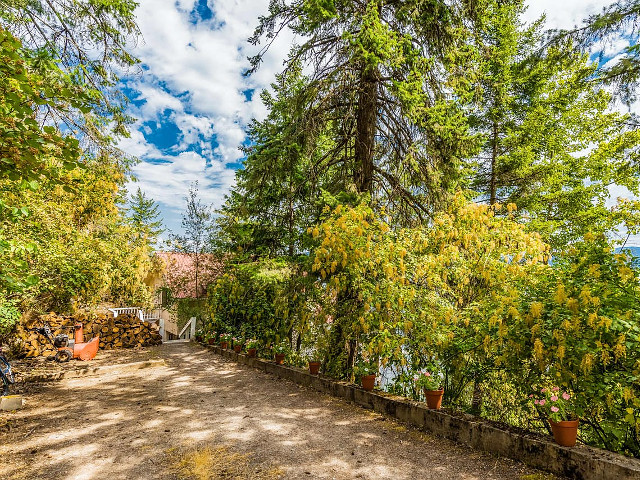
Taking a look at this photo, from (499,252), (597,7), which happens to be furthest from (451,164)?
(597,7)

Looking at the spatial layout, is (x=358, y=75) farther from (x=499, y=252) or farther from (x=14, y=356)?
(x=14, y=356)

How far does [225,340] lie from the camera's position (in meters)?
10.0

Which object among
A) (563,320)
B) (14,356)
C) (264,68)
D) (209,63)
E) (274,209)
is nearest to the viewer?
(563,320)

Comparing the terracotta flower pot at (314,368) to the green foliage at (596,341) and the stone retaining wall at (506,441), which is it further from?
the green foliage at (596,341)

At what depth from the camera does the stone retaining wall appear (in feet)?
8.97

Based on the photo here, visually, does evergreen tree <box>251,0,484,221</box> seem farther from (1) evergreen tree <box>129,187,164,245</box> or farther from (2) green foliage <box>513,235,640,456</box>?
(1) evergreen tree <box>129,187,164,245</box>

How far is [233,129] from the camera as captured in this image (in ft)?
43.7

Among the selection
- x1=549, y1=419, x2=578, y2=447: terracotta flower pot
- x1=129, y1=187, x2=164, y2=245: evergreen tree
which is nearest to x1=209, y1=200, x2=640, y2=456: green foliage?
x1=549, y1=419, x2=578, y2=447: terracotta flower pot

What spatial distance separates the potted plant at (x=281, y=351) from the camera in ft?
24.6

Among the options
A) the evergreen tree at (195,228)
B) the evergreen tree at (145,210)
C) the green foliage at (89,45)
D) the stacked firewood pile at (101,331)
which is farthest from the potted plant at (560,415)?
the evergreen tree at (145,210)

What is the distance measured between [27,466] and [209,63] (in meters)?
6.84

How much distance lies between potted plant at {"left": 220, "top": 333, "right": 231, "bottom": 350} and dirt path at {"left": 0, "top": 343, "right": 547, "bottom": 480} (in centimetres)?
354

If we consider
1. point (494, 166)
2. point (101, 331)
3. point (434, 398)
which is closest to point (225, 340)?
point (101, 331)

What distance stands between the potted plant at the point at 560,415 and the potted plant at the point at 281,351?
5.28 metres
